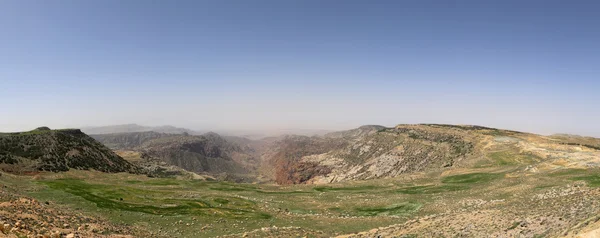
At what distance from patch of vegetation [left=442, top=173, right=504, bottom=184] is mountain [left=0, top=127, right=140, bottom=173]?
8643cm

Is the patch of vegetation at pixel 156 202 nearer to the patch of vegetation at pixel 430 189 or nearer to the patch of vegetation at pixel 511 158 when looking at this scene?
the patch of vegetation at pixel 430 189

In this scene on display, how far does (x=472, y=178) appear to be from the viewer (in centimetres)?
Answer: 6091

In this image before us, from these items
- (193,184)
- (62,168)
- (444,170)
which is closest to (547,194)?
(444,170)

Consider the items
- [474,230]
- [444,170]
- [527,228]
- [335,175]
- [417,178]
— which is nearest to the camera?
[527,228]

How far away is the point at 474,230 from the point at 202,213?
105 ft

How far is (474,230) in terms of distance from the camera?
891 inches

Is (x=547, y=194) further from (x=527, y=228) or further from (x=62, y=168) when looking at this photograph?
(x=62, y=168)

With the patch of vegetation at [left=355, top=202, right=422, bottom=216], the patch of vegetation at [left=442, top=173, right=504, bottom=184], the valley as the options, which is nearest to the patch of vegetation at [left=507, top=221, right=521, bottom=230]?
the valley

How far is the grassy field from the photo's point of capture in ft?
115

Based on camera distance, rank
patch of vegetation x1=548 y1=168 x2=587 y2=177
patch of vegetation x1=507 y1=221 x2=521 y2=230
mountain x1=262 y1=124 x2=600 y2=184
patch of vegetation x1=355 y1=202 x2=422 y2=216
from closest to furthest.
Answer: patch of vegetation x1=507 y1=221 x2=521 y2=230 → patch of vegetation x1=355 y1=202 x2=422 y2=216 → patch of vegetation x1=548 y1=168 x2=587 y2=177 → mountain x1=262 y1=124 x2=600 y2=184

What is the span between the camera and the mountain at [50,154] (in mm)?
67562

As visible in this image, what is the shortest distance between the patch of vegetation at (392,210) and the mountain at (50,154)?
69.6m

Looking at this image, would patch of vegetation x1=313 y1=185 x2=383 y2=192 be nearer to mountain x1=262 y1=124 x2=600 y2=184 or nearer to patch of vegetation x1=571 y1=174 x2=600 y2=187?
mountain x1=262 y1=124 x2=600 y2=184

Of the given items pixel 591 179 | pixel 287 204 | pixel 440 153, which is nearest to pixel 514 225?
pixel 287 204
